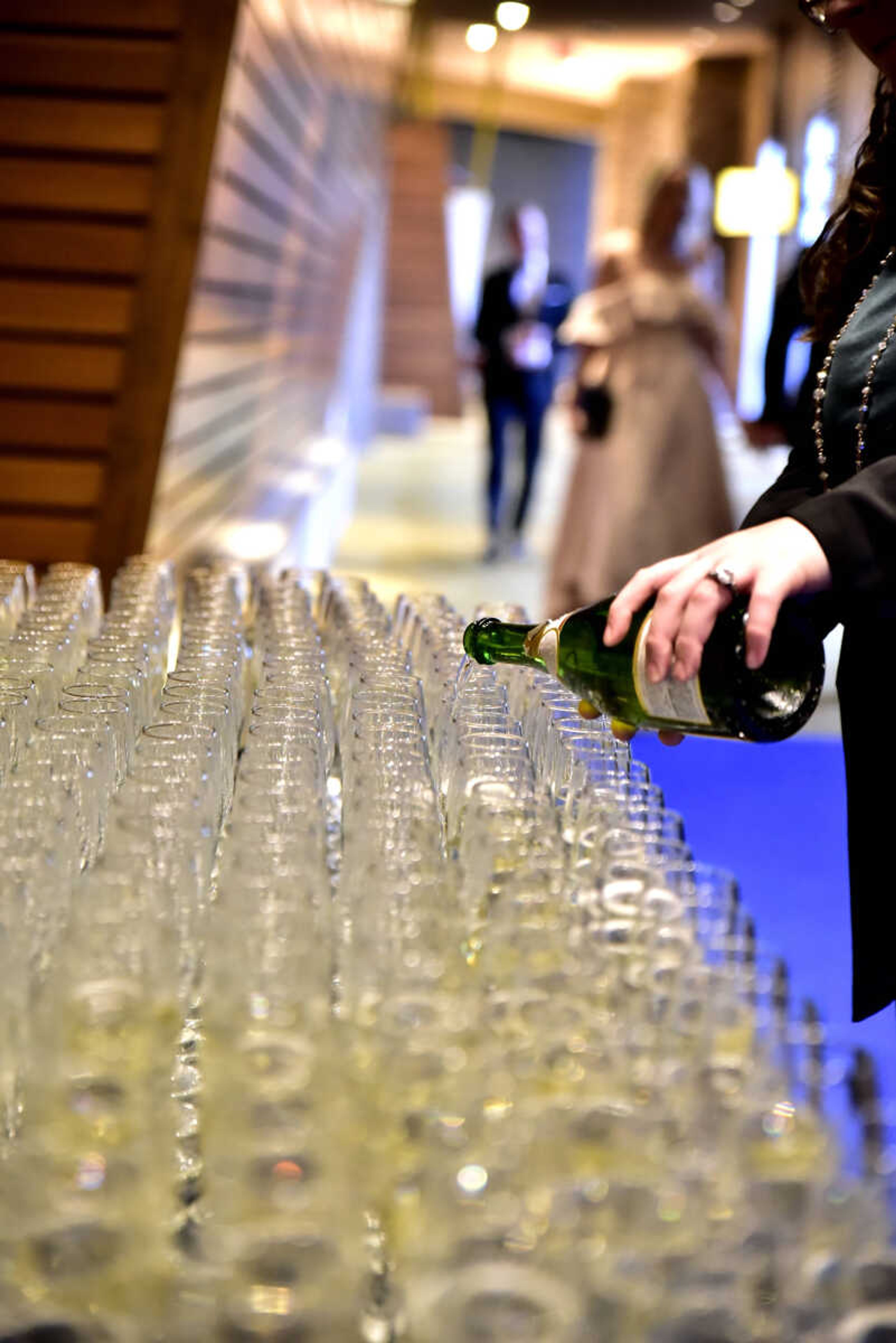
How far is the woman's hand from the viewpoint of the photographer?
1.25 metres

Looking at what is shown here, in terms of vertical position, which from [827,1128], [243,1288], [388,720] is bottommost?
[243,1288]

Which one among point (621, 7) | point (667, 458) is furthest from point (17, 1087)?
point (621, 7)

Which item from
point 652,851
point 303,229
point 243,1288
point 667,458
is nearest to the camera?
point 243,1288

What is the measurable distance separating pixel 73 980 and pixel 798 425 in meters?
1.21

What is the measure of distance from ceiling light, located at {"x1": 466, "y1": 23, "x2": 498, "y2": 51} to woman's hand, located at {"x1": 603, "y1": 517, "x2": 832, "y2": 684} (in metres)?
1.86

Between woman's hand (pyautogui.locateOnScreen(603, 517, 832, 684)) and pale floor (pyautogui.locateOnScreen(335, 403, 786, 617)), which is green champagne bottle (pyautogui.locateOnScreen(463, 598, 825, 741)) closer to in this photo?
woman's hand (pyautogui.locateOnScreen(603, 517, 832, 684))

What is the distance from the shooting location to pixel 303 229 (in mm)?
7105

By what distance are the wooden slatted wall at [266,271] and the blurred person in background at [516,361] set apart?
1.03 meters

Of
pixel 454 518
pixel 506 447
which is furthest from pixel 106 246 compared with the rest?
pixel 454 518

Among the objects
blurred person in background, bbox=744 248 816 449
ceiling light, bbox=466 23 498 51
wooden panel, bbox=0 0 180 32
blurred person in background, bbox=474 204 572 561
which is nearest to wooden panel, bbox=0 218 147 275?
wooden panel, bbox=0 0 180 32

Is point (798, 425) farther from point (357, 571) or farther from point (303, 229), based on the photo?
point (357, 571)

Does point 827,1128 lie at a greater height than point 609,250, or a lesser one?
lesser

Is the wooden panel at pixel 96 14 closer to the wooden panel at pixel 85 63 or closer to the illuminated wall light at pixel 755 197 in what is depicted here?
the wooden panel at pixel 85 63

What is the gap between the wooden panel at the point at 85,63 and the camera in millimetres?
3924
